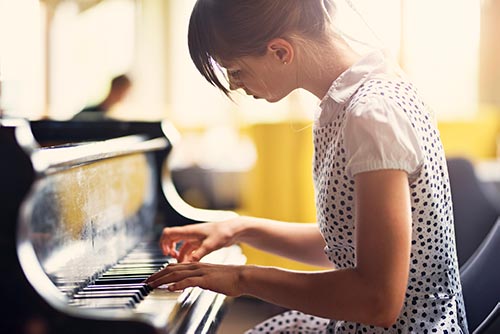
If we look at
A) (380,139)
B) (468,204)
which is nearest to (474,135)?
(468,204)

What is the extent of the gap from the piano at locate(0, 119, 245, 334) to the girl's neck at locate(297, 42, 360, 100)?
44 cm

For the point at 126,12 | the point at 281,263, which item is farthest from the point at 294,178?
the point at 126,12

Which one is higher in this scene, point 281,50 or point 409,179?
point 281,50

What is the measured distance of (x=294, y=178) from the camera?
571 centimetres

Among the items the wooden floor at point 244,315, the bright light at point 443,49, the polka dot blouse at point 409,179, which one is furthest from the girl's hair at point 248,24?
the bright light at point 443,49

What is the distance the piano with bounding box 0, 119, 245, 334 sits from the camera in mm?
1197

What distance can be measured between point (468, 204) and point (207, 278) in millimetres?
2043

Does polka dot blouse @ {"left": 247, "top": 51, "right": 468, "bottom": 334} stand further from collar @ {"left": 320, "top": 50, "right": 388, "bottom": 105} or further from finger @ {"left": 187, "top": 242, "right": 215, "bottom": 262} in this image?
finger @ {"left": 187, "top": 242, "right": 215, "bottom": 262}

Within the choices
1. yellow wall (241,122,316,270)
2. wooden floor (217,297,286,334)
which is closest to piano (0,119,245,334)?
wooden floor (217,297,286,334)

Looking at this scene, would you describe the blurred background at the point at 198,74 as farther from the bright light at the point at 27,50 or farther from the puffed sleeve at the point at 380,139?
the puffed sleeve at the point at 380,139

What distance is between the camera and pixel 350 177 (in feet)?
4.77

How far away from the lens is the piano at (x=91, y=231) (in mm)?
1197

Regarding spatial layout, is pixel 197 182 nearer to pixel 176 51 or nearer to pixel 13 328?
pixel 176 51

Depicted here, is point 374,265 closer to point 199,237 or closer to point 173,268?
point 173,268
